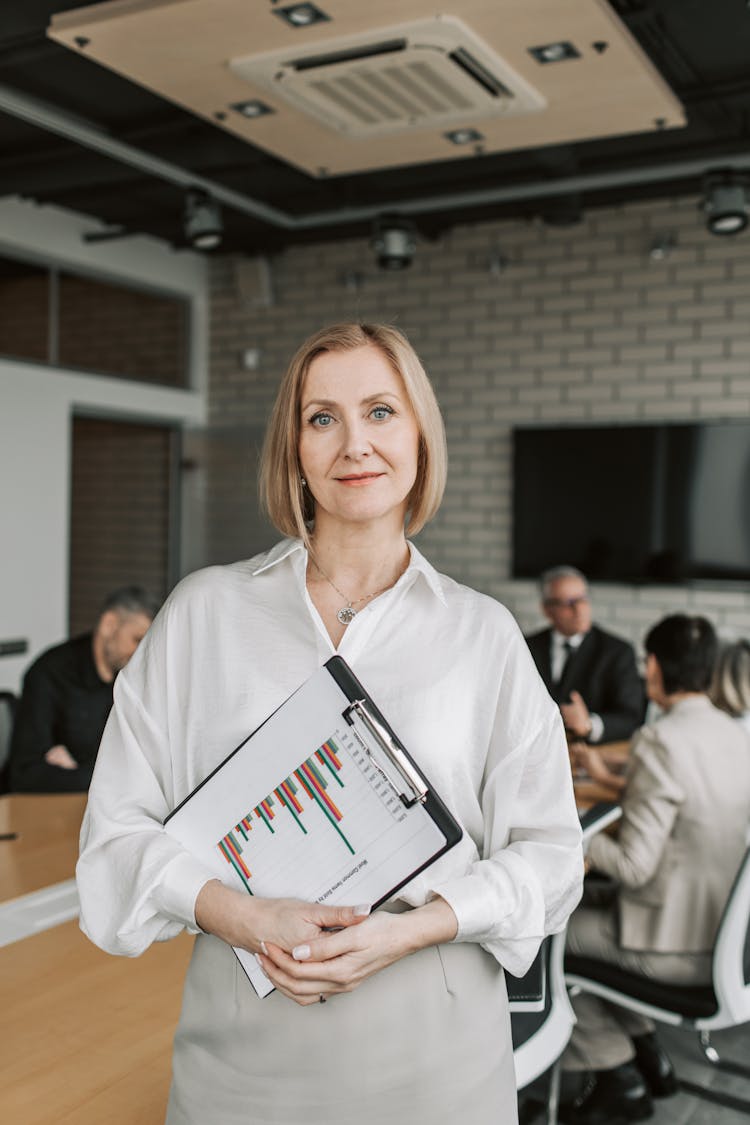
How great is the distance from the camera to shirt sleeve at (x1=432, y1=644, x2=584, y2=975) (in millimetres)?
→ 1194

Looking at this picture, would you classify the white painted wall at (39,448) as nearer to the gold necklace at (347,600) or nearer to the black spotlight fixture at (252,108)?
the black spotlight fixture at (252,108)

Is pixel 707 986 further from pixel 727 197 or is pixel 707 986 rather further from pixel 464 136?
pixel 727 197

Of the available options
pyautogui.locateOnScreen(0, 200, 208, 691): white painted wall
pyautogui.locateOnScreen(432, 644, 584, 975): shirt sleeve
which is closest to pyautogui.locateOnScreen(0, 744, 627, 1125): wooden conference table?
pyautogui.locateOnScreen(432, 644, 584, 975): shirt sleeve

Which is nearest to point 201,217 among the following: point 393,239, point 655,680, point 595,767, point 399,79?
point 393,239

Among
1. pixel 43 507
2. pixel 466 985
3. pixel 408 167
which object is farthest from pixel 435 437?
pixel 43 507

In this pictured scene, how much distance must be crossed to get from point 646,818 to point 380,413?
66.9 inches

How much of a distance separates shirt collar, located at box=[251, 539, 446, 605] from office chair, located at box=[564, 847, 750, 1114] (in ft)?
4.84

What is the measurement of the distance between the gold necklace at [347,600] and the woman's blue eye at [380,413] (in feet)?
0.65

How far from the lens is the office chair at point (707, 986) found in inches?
98.3

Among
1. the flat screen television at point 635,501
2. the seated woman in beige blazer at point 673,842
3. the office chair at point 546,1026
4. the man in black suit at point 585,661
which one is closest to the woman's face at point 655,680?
the seated woman in beige blazer at point 673,842

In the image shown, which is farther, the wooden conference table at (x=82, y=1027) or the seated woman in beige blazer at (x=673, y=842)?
the seated woman in beige blazer at (x=673, y=842)

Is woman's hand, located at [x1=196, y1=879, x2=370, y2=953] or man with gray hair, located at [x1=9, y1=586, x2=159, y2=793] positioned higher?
woman's hand, located at [x1=196, y1=879, x2=370, y2=953]

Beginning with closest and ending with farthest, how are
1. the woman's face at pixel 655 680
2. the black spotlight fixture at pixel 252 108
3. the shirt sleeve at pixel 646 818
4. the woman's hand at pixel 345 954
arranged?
the woman's hand at pixel 345 954 < the shirt sleeve at pixel 646 818 < the woman's face at pixel 655 680 < the black spotlight fixture at pixel 252 108

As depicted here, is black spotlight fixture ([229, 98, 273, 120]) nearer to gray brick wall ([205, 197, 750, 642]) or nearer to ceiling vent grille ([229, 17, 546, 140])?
ceiling vent grille ([229, 17, 546, 140])
